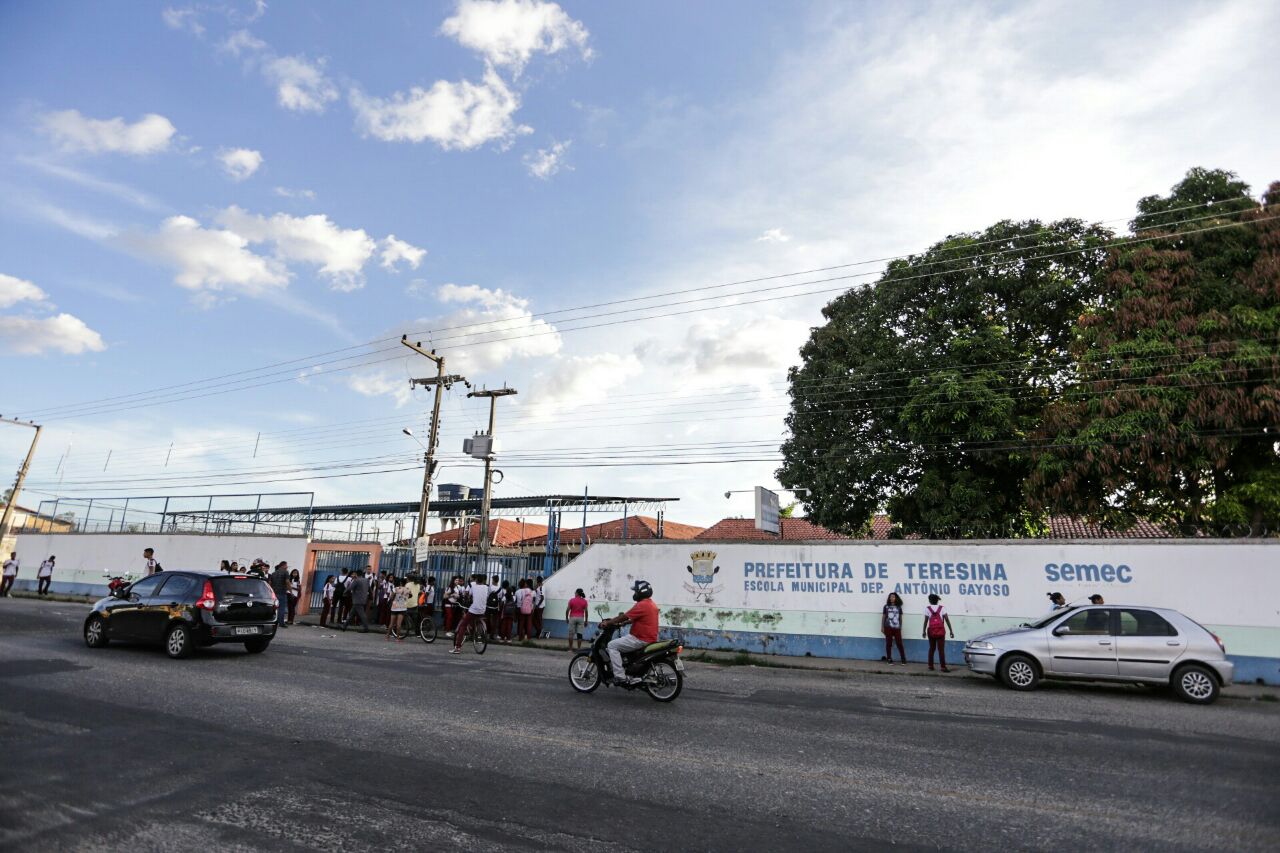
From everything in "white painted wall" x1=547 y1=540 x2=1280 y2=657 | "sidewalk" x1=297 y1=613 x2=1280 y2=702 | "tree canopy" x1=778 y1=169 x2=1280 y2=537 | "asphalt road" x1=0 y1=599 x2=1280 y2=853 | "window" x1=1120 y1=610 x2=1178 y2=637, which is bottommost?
"asphalt road" x1=0 y1=599 x2=1280 y2=853

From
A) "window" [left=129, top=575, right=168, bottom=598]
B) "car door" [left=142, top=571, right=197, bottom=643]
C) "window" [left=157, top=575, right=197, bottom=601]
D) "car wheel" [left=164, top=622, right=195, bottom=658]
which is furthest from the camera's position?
"window" [left=129, top=575, right=168, bottom=598]

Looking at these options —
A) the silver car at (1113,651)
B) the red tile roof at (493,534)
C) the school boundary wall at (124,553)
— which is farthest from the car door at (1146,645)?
the red tile roof at (493,534)

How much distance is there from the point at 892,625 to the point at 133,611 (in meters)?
15.2

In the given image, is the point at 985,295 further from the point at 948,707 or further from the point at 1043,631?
the point at 948,707

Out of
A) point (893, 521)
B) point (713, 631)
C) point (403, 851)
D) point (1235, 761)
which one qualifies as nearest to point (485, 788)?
point (403, 851)

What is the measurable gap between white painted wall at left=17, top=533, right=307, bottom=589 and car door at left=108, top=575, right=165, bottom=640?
43.7ft

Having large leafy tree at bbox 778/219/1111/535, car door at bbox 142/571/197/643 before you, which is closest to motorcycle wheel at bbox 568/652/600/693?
car door at bbox 142/571/197/643

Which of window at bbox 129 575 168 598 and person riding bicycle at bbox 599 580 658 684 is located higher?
window at bbox 129 575 168 598

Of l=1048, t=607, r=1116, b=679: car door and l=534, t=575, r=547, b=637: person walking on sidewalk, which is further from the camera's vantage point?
l=534, t=575, r=547, b=637: person walking on sidewalk

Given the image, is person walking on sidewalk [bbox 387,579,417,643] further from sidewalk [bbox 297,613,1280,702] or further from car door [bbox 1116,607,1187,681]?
car door [bbox 1116,607,1187,681]

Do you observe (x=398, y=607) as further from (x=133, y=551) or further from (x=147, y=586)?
(x=133, y=551)

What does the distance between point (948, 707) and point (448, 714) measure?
672 cm

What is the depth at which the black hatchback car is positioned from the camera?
11.4m

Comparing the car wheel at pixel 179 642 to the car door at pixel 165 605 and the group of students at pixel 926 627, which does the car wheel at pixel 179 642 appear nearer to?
the car door at pixel 165 605
